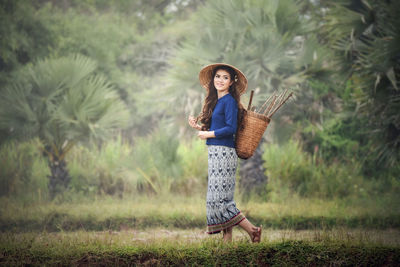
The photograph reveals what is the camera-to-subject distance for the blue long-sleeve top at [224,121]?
4871 mm

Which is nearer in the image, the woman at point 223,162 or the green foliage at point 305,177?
the woman at point 223,162

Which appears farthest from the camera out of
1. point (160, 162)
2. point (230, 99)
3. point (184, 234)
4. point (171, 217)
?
point (160, 162)

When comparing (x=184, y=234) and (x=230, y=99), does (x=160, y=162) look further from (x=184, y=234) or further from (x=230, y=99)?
(x=230, y=99)

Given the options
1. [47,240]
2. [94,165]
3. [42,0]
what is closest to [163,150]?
[94,165]

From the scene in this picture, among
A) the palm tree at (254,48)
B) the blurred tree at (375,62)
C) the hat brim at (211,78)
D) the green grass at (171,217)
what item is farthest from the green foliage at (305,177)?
the hat brim at (211,78)

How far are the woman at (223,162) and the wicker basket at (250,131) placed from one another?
4.4 inches

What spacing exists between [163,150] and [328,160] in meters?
4.94

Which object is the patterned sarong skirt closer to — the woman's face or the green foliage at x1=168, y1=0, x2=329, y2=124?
the woman's face

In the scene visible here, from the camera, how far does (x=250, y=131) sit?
4973mm

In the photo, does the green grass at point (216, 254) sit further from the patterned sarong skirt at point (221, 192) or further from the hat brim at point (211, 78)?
the hat brim at point (211, 78)

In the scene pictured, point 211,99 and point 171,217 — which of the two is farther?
point 171,217

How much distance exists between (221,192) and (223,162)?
351 mm

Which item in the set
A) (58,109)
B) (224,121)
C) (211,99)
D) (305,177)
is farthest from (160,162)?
(224,121)

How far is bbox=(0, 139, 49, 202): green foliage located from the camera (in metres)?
9.02
